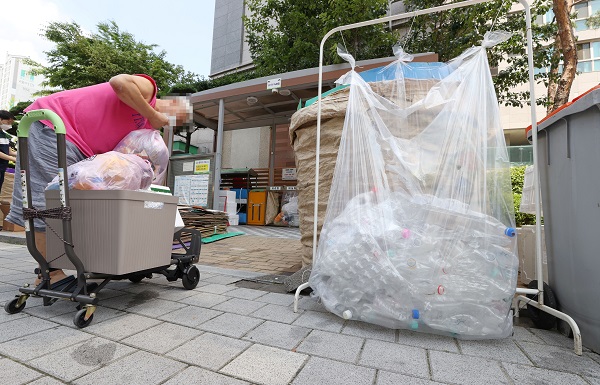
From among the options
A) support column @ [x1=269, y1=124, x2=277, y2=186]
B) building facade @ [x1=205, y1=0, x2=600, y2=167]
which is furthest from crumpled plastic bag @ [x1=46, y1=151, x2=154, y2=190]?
building facade @ [x1=205, y1=0, x2=600, y2=167]

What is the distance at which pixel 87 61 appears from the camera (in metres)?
12.2

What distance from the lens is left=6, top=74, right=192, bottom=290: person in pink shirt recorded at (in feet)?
6.18

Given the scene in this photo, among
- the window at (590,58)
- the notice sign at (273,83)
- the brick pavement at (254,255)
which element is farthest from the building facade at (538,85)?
the brick pavement at (254,255)

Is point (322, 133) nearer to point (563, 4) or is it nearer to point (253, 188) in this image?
point (563, 4)

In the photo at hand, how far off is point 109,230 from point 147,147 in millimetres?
600

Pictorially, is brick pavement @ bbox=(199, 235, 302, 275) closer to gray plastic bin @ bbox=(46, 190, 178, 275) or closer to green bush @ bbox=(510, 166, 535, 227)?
gray plastic bin @ bbox=(46, 190, 178, 275)

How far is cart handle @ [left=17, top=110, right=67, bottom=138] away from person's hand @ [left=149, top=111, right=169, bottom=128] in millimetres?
512

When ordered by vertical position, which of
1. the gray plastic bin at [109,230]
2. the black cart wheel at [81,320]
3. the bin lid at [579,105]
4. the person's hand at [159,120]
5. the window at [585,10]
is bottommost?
the black cart wheel at [81,320]

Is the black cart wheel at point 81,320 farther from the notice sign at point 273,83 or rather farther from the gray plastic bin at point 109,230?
the notice sign at point 273,83

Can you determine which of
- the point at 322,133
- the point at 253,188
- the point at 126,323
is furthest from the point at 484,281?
the point at 253,188

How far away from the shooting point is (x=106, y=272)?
157cm

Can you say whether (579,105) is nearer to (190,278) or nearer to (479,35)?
(190,278)

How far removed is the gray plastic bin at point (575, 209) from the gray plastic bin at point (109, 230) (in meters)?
2.13

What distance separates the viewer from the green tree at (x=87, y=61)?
39.3 feet
